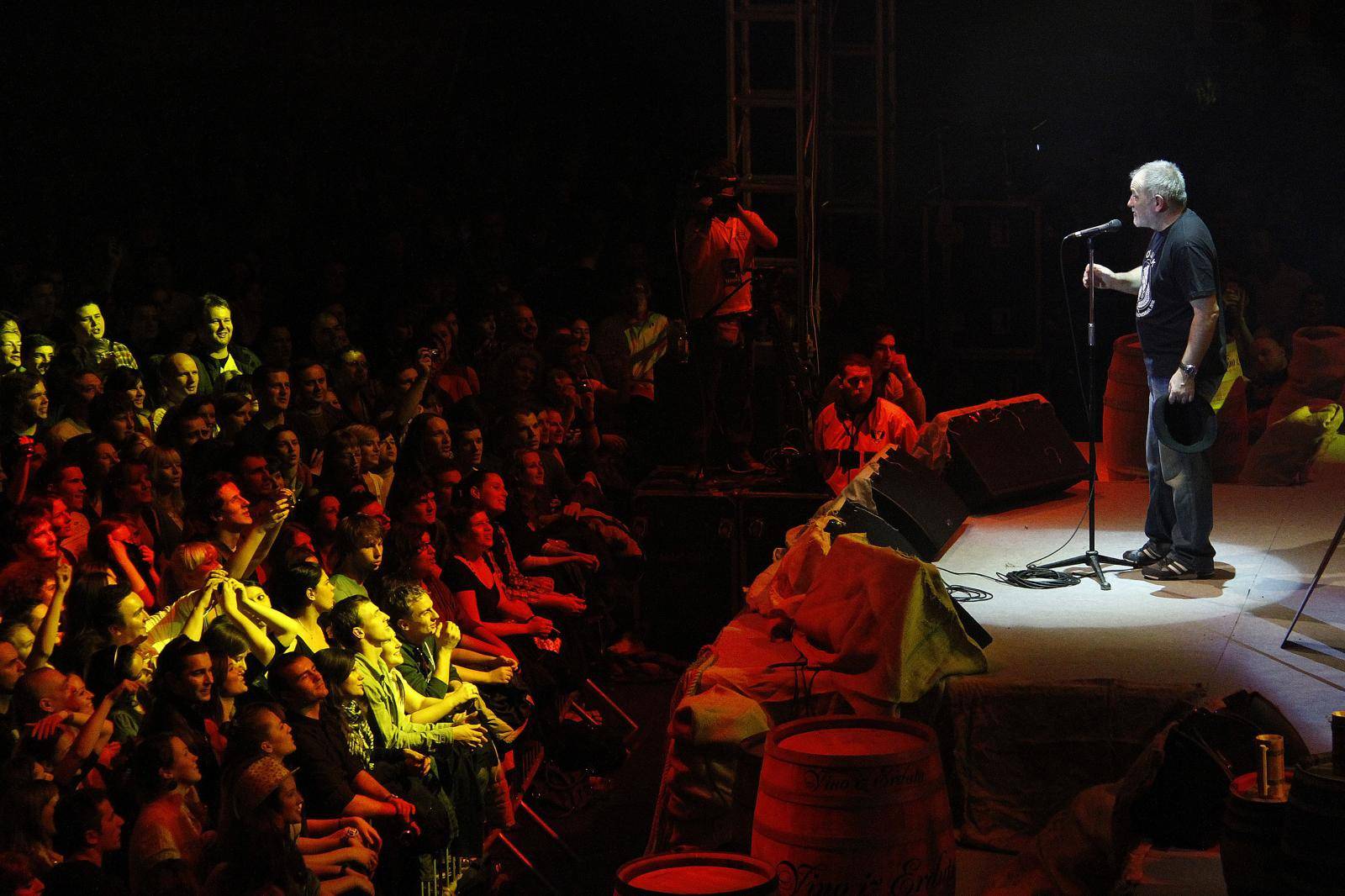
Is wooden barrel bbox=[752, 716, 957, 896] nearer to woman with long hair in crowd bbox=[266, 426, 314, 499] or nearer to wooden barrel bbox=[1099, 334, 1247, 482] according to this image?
woman with long hair in crowd bbox=[266, 426, 314, 499]

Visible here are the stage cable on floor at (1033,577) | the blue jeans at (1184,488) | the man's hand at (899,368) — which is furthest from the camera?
the man's hand at (899,368)

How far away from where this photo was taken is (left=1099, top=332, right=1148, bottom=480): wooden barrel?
636cm

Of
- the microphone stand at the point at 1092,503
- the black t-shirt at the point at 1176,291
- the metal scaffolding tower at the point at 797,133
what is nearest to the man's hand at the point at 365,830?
the microphone stand at the point at 1092,503

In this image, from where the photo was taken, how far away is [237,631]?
398 cm

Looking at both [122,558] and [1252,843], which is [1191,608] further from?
[122,558]

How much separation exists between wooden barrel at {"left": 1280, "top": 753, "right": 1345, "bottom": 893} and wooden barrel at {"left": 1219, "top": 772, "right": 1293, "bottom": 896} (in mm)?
55

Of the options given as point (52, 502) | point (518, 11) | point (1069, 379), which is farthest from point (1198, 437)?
point (518, 11)

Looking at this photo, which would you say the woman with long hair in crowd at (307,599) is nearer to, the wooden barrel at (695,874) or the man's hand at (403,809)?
the man's hand at (403,809)

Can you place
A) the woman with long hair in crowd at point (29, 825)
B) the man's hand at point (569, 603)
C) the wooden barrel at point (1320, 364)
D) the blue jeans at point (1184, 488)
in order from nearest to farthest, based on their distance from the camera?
1. the woman with long hair in crowd at point (29, 825)
2. the blue jeans at point (1184, 488)
3. the man's hand at point (569, 603)
4. the wooden barrel at point (1320, 364)

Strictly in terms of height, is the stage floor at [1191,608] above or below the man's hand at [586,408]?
below

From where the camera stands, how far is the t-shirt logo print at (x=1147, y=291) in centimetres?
456

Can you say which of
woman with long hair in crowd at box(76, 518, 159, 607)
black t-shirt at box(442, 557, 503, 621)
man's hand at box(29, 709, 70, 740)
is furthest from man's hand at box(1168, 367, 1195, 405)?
man's hand at box(29, 709, 70, 740)

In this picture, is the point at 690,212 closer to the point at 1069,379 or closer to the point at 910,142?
the point at 1069,379

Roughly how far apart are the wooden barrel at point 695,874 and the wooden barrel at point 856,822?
10 centimetres
